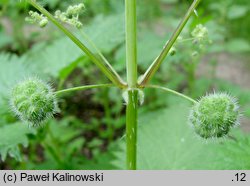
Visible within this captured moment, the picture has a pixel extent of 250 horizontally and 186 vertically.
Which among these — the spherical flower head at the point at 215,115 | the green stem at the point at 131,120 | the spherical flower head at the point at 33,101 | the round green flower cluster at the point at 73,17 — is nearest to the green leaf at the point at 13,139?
the spherical flower head at the point at 33,101

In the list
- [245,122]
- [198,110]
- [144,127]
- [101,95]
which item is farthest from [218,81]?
[198,110]

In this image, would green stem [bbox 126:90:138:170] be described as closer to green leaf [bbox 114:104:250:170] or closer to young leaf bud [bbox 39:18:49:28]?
young leaf bud [bbox 39:18:49:28]

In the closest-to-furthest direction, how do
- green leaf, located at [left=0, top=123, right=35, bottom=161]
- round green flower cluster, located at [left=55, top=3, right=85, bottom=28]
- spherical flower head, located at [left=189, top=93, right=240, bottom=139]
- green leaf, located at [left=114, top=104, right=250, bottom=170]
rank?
spherical flower head, located at [left=189, top=93, right=240, bottom=139]
round green flower cluster, located at [left=55, top=3, right=85, bottom=28]
green leaf, located at [left=0, top=123, right=35, bottom=161]
green leaf, located at [left=114, top=104, right=250, bottom=170]

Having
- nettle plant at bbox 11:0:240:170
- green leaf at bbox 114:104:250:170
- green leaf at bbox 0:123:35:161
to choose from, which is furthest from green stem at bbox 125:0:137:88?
green leaf at bbox 0:123:35:161
